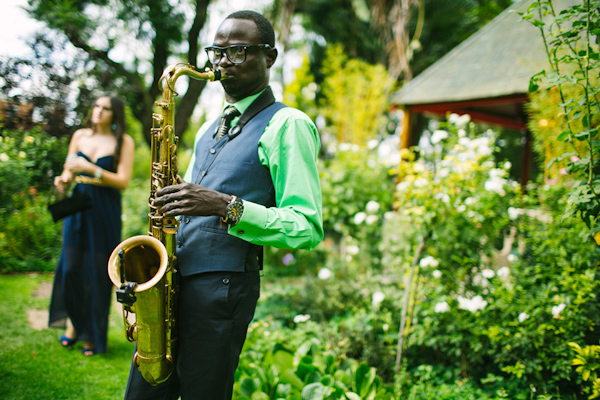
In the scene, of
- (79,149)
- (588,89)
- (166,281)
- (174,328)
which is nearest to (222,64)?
(166,281)

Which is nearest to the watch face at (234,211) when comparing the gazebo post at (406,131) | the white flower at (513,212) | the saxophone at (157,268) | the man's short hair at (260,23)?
the saxophone at (157,268)

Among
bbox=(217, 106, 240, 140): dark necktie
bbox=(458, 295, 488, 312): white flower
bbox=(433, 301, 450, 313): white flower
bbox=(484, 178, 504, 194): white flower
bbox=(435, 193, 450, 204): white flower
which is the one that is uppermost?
bbox=(217, 106, 240, 140): dark necktie

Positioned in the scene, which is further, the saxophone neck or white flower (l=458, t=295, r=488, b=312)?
white flower (l=458, t=295, r=488, b=312)

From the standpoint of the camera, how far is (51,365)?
10.2 feet

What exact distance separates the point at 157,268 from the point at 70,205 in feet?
6.00

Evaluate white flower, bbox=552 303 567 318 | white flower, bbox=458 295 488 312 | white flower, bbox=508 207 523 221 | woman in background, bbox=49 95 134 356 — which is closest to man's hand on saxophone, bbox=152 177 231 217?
woman in background, bbox=49 95 134 356

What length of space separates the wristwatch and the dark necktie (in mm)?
442

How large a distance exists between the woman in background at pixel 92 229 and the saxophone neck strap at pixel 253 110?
6.54 feet

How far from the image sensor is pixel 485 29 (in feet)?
20.9

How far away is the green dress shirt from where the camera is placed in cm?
156

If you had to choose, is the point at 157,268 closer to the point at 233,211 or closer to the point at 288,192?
the point at 233,211

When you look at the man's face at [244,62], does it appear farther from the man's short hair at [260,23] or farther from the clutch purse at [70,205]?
the clutch purse at [70,205]

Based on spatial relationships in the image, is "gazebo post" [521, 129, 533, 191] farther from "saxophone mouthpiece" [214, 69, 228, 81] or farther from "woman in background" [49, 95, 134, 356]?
"saxophone mouthpiece" [214, 69, 228, 81]

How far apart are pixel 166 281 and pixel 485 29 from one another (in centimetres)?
647
